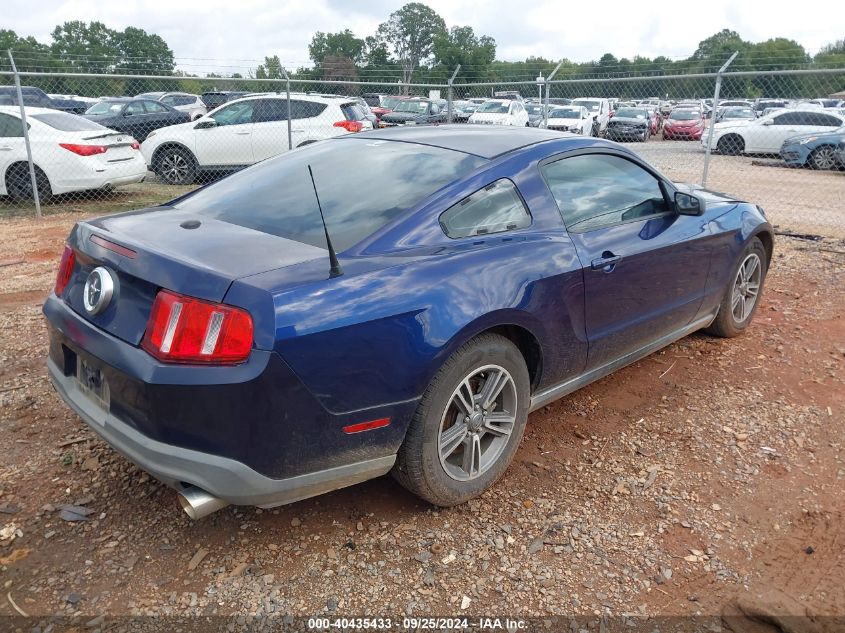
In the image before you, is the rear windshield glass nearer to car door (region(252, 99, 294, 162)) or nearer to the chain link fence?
the chain link fence

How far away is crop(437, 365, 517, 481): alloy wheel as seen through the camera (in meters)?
2.82

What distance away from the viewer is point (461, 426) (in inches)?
112

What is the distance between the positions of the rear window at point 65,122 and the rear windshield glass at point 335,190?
7.89 meters

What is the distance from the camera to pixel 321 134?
1187 centimetres

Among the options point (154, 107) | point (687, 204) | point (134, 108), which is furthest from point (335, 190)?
point (154, 107)

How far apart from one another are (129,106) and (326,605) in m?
16.2

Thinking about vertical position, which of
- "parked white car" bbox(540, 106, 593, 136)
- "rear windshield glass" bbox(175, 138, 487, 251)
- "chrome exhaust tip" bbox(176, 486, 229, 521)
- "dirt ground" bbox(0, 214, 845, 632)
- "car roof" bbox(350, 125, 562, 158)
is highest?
"car roof" bbox(350, 125, 562, 158)

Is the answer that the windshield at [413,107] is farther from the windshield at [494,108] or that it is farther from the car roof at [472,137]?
the car roof at [472,137]

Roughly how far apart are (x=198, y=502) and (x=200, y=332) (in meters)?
0.59

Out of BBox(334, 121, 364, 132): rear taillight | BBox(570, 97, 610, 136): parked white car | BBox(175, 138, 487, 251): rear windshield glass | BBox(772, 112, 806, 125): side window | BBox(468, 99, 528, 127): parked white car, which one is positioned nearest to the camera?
BBox(175, 138, 487, 251): rear windshield glass

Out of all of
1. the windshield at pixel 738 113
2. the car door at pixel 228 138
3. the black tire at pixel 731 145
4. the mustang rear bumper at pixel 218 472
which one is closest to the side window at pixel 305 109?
the car door at pixel 228 138

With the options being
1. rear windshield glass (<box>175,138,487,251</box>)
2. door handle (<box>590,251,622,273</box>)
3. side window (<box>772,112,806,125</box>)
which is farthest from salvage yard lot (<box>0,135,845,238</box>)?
rear windshield glass (<box>175,138,487,251</box>)

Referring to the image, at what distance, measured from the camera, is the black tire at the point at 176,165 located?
1202 cm

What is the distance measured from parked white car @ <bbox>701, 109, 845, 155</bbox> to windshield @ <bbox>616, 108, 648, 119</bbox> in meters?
6.23
